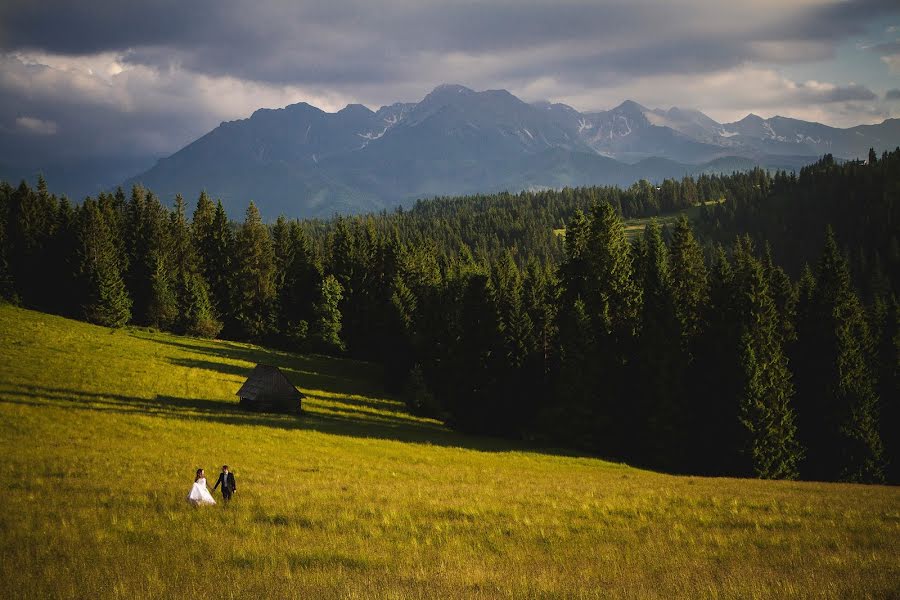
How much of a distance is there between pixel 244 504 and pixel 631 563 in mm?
12773

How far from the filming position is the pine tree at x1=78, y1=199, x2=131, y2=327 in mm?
67938

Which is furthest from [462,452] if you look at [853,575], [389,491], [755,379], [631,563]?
[853,575]

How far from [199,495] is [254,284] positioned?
7123 cm

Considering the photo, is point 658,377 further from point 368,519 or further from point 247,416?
point 247,416

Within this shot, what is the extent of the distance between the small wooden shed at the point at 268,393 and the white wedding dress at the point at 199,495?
2585cm

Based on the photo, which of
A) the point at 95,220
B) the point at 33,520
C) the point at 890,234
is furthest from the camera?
the point at 890,234

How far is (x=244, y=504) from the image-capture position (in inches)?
740

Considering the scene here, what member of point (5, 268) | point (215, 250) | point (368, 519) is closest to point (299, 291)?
point (215, 250)

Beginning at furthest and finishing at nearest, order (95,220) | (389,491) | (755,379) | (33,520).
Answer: (95,220) → (755,379) → (389,491) → (33,520)

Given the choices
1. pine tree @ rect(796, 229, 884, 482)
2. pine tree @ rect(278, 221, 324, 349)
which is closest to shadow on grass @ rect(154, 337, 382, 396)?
pine tree @ rect(278, 221, 324, 349)

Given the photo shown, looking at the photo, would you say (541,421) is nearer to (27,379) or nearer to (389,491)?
(389,491)

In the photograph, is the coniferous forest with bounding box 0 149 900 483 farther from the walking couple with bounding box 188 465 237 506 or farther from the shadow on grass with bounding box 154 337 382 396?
the walking couple with bounding box 188 465 237 506

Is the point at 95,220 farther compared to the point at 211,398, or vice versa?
the point at 95,220

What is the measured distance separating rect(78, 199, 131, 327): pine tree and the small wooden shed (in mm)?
35116
